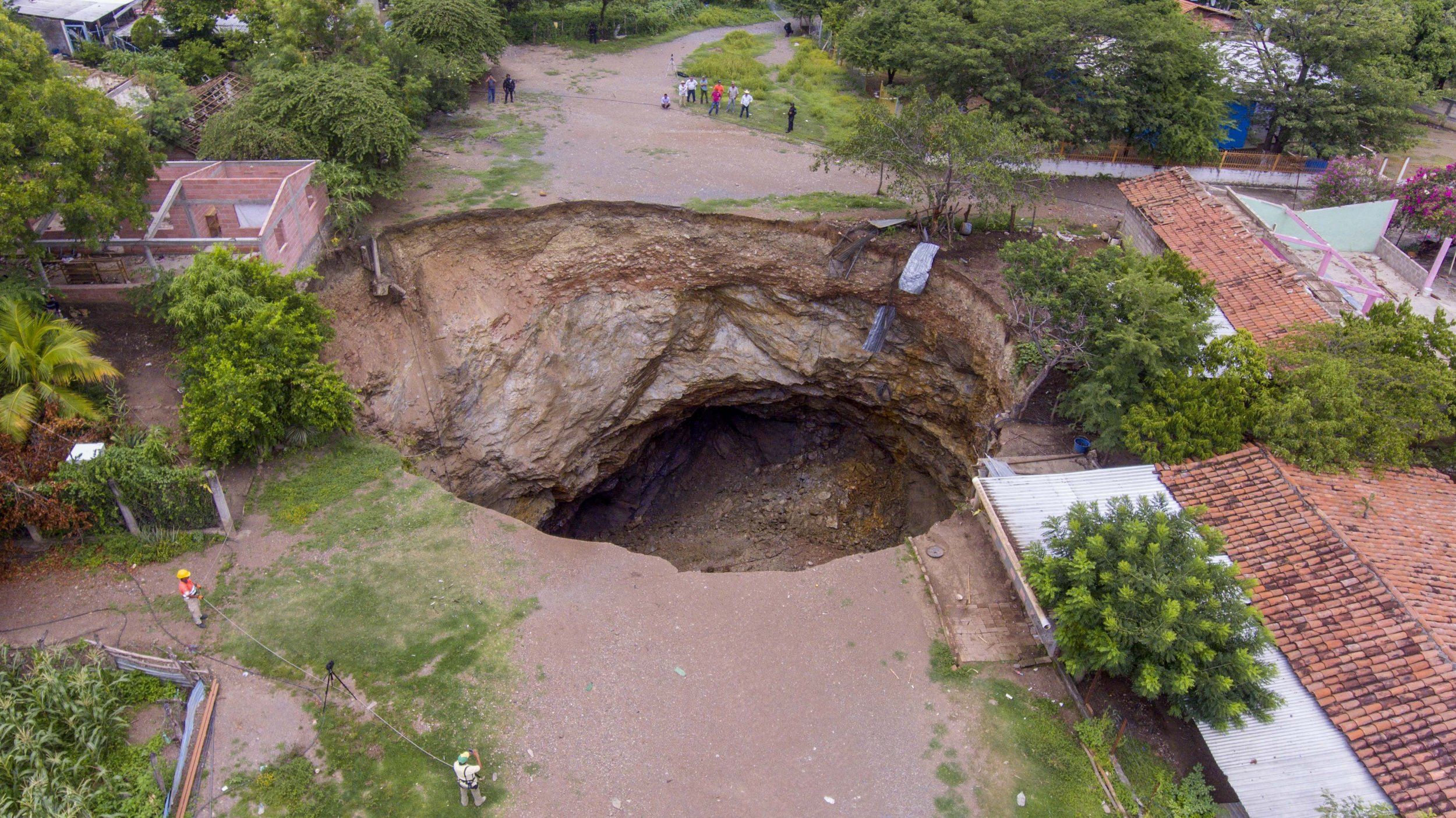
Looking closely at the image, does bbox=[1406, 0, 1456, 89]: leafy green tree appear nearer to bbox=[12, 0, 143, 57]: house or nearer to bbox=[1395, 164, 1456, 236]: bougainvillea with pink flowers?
bbox=[1395, 164, 1456, 236]: bougainvillea with pink flowers

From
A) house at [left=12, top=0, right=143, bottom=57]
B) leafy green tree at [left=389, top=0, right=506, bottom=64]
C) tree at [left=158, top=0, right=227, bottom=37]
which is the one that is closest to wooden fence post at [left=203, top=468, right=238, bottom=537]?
leafy green tree at [left=389, top=0, right=506, bottom=64]

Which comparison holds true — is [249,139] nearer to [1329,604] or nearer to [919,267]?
[919,267]

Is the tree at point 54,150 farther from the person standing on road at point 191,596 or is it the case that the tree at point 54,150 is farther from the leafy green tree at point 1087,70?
the leafy green tree at point 1087,70

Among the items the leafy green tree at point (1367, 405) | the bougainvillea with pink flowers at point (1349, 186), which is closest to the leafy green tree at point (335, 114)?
the leafy green tree at point (1367, 405)

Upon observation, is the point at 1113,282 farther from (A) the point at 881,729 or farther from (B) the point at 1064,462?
(A) the point at 881,729

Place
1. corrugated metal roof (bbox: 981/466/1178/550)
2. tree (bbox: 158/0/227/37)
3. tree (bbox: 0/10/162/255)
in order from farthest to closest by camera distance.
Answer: tree (bbox: 158/0/227/37)
tree (bbox: 0/10/162/255)
corrugated metal roof (bbox: 981/466/1178/550)

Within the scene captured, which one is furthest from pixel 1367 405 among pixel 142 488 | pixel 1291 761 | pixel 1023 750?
pixel 142 488
